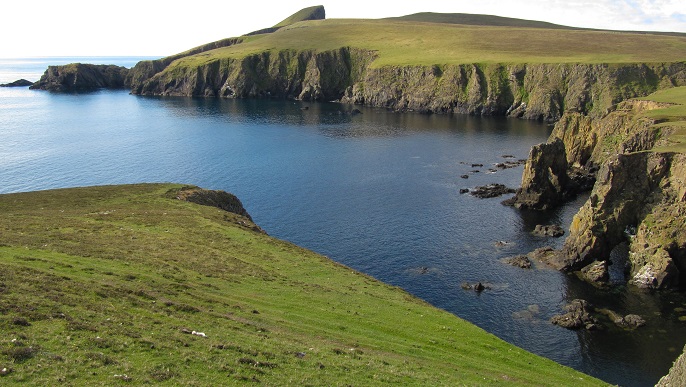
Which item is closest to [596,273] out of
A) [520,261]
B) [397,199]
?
[520,261]

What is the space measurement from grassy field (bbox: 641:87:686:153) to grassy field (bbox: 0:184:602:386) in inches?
2278

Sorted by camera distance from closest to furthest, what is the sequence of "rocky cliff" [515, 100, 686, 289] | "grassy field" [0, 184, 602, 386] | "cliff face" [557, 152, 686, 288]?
"grassy field" [0, 184, 602, 386]
"rocky cliff" [515, 100, 686, 289]
"cliff face" [557, 152, 686, 288]

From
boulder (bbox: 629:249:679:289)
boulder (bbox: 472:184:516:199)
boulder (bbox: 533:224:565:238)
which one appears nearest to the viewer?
boulder (bbox: 629:249:679:289)

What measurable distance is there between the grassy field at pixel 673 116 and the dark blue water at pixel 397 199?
72.8 ft

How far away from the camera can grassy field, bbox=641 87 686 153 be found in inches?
3423

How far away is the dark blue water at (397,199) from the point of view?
61675 mm

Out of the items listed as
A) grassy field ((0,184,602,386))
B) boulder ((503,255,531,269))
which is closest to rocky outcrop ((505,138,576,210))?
→ boulder ((503,255,531,269))

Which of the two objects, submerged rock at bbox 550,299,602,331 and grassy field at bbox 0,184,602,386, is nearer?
grassy field at bbox 0,184,602,386

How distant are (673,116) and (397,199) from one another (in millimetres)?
59162

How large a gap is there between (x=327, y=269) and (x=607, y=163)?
4857cm

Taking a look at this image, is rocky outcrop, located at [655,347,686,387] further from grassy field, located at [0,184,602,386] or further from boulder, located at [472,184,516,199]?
boulder, located at [472,184,516,199]

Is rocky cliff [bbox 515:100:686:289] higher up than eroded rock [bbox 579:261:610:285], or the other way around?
rocky cliff [bbox 515:100:686:289]

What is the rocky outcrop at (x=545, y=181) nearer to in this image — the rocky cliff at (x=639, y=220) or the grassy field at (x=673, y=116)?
the grassy field at (x=673, y=116)

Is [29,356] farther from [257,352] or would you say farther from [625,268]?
[625,268]
